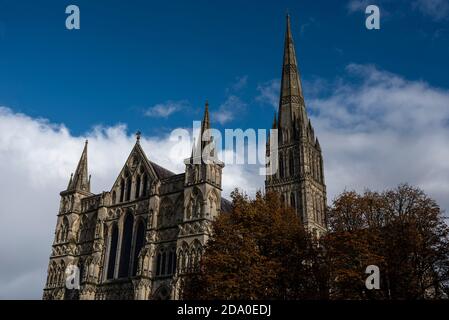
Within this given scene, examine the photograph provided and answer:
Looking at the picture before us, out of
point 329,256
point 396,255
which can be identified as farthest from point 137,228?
point 396,255

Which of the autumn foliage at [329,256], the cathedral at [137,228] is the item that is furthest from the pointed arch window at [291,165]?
the autumn foliage at [329,256]

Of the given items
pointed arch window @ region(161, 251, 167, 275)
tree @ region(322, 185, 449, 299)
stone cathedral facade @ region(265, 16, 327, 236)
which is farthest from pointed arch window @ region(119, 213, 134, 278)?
stone cathedral facade @ region(265, 16, 327, 236)

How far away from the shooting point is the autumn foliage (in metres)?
26.2

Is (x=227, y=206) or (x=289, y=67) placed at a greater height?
(x=289, y=67)

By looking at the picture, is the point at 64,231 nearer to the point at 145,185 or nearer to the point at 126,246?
the point at 126,246

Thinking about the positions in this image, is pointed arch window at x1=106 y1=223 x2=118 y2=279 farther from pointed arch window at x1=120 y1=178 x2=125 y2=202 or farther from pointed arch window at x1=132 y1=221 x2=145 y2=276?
pointed arch window at x1=120 y1=178 x2=125 y2=202

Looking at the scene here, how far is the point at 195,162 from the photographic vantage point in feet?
146

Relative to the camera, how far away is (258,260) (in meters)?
27.1

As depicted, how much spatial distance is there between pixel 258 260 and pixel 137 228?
884 inches

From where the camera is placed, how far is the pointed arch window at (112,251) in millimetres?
47031

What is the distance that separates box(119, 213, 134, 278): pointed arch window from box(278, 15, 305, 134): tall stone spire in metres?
36.7
